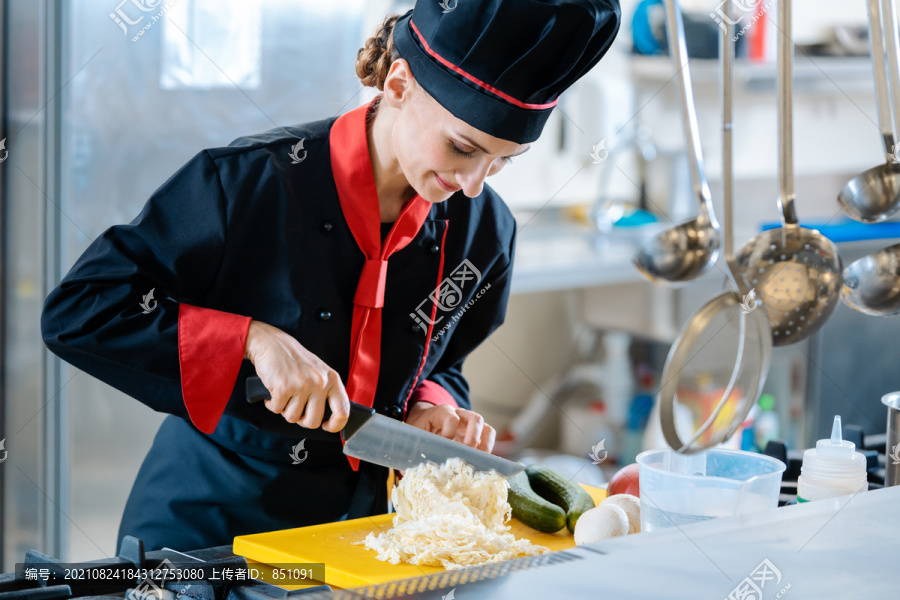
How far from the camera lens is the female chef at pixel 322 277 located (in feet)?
3.49

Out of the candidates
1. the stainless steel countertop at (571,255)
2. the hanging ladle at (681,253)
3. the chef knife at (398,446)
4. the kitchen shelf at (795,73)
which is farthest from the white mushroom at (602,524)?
the kitchen shelf at (795,73)

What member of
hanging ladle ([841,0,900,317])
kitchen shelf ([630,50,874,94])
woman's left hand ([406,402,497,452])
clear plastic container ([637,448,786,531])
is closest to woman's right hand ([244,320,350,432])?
woman's left hand ([406,402,497,452])

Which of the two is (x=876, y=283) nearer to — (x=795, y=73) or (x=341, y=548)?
(x=341, y=548)

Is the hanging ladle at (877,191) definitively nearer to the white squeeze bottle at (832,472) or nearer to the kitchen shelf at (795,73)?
the white squeeze bottle at (832,472)

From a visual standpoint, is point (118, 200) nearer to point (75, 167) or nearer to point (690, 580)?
point (75, 167)

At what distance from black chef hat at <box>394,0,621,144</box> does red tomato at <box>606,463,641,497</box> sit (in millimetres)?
402

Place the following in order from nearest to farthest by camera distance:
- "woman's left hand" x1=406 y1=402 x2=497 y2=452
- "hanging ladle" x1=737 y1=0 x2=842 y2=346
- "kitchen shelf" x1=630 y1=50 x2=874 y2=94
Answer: "hanging ladle" x1=737 y1=0 x2=842 y2=346 → "woman's left hand" x1=406 y1=402 x2=497 y2=452 → "kitchen shelf" x1=630 y1=50 x2=874 y2=94

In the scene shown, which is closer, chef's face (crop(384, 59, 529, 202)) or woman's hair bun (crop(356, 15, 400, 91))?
chef's face (crop(384, 59, 529, 202))

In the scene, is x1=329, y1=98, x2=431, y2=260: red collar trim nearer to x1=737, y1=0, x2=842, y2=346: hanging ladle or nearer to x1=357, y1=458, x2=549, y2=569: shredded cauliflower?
x1=357, y1=458, x2=549, y2=569: shredded cauliflower

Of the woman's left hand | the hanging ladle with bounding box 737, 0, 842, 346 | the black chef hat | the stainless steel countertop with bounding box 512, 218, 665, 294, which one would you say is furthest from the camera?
the stainless steel countertop with bounding box 512, 218, 665, 294

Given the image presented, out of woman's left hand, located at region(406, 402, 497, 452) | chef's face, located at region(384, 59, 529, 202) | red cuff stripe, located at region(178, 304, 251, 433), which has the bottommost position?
woman's left hand, located at region(406, 402, 497, 452)

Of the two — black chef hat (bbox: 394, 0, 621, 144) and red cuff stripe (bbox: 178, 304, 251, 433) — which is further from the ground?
black chef hat (bbox: 394, 0, 621, 144)

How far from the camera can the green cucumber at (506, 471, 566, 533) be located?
115 cm

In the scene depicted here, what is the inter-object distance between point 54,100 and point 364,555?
3.80ft
